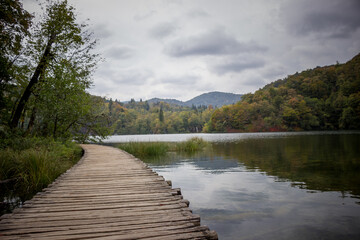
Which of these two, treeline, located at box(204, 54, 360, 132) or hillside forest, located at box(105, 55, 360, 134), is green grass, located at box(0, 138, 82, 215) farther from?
treeline, located at box(204, 54, 360, 132)

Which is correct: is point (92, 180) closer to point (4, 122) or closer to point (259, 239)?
point (259, 239)

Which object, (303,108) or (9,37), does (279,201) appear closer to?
(9,37)

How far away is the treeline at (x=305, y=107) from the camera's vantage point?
64250 mm

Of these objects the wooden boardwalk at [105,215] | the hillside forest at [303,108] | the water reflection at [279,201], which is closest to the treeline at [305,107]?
the hillside forest at [303,108]

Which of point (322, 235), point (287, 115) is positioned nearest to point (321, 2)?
point (287, 115)

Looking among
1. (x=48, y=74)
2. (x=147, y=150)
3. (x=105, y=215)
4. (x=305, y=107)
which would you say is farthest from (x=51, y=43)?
(x=305, y=107)

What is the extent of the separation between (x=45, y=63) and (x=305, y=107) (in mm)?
78550

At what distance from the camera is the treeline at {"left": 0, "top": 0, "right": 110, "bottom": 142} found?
9.55 m

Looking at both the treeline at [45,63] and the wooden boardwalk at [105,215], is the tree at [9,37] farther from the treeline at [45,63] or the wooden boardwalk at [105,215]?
the wooden boardwalk at [105,215]

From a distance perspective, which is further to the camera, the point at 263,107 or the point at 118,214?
the point at 263,107

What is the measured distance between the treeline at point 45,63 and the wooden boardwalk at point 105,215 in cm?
707

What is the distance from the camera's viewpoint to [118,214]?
3207mm

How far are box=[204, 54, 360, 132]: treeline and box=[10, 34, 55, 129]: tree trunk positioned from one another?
230ft

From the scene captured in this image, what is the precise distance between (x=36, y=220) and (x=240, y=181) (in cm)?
724
